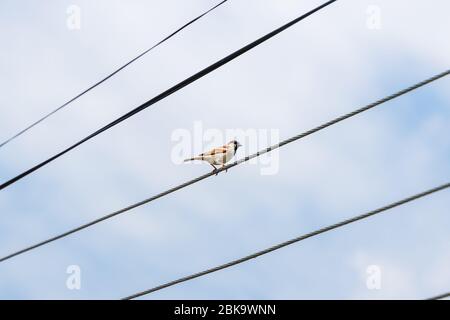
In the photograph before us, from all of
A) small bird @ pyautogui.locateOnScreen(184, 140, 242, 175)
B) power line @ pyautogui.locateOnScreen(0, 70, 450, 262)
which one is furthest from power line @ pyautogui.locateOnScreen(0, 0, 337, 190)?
small bird @ pyautogui.locateOnScreen(184, 140, 242, 175)

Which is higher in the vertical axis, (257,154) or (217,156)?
(217,156)

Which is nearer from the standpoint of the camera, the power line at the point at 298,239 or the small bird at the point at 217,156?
the power line at the point at 298,239

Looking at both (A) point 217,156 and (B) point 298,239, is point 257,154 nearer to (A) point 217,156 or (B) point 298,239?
(B) point 298,239

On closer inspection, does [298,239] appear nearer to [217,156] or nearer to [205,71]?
[205,71]

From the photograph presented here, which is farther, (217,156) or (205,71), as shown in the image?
(217,156)

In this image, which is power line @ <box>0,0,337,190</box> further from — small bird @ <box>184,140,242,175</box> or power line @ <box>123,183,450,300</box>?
small bird @ <box>184,140,242,175</box>

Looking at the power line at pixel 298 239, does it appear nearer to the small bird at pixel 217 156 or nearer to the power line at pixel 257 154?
the power line at pixel 257 154

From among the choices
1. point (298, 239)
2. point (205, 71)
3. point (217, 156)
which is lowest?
point (298, 239)

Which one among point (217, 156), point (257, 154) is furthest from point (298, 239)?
point (217, 156)

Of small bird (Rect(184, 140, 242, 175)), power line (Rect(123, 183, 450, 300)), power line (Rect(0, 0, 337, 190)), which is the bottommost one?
power line (Rect(123, 183, 450, 300))

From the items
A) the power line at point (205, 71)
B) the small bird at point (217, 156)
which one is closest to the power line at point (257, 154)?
the power line at point (205, 71)
